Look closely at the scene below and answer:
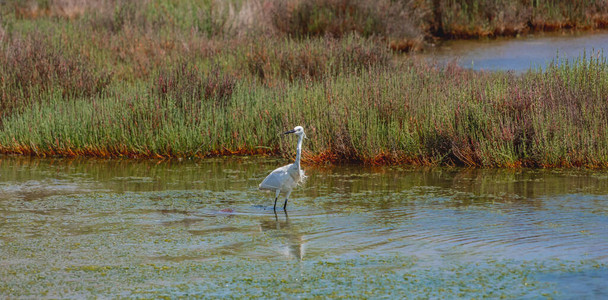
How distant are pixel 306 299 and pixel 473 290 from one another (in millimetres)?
1098

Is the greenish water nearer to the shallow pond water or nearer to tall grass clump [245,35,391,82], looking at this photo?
tall grass clump [245,35,391,82]

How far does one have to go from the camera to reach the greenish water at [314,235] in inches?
226

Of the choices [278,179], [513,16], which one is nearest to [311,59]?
[278,179]

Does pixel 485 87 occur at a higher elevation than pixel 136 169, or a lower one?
higher

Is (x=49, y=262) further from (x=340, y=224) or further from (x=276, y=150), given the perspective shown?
(x=276, y=150)

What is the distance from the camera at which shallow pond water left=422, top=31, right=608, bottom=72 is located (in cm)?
2054

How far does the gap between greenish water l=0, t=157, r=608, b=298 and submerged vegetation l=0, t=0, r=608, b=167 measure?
22.6 inches

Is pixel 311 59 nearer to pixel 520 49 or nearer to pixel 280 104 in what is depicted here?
pixel 280 104

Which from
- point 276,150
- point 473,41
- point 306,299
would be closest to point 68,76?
point 276,150

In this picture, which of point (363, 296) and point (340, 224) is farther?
point (340, 224)

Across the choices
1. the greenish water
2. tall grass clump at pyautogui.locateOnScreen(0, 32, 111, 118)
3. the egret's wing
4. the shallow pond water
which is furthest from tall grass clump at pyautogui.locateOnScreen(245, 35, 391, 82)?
the egret's wing

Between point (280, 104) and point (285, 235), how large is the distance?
5814 millimetres

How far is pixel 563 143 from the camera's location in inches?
416

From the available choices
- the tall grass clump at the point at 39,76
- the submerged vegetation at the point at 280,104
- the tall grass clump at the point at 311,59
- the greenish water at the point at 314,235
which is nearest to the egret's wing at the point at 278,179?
the greenish water at the point at 314,235
